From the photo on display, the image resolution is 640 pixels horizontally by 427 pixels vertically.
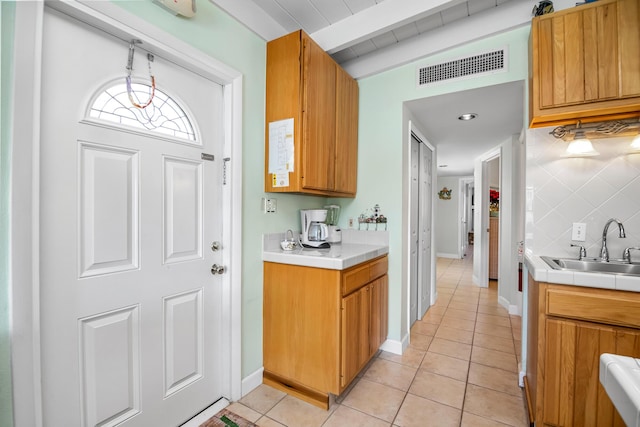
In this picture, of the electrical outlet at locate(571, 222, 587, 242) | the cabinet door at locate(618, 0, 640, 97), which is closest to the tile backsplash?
the electrical outlet at locate(571, 222, 587, 242)

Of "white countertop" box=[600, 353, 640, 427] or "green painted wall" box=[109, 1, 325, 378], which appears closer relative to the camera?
"white countertop" box=[600, 353, 640, 427]

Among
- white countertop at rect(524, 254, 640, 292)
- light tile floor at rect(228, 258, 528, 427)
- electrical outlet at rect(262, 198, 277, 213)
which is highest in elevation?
electrical outlet at rect(262, 198, 277, 213)

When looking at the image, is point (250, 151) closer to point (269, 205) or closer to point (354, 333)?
point (269, 205)

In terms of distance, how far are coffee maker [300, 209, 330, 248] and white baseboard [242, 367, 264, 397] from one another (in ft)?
3.15

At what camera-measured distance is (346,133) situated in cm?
239

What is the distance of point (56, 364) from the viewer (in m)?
1.12

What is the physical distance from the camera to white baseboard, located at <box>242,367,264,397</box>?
6.07ft

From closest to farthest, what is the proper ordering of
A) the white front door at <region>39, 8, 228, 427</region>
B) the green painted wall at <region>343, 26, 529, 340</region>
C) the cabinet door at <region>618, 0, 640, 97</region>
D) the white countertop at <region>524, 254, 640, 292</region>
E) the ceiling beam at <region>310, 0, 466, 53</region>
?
the white front door at <region>39, 8, 228, 427</region>
the white countertop at <region>524, 254, 640, 292</region>
the cabinet door at <region>618, 0, 640, 97</region>
the ceiling beam at <region>310, 0, 466, 53</region>
the green painted wall at <region>343, 26, 529, 340</region>

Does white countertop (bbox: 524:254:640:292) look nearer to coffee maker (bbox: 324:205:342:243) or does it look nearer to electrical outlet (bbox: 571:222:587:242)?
electrical outlet (bbox: 571:222:587:242)

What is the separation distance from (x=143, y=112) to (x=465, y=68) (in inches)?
87.1

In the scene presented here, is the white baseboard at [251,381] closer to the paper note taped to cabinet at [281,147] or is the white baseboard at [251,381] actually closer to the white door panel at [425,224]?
the paper note taped to cabinet at [281,147]

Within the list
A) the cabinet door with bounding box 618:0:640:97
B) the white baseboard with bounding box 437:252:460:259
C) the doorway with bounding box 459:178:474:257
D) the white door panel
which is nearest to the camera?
the cabinet door with bounding box 618:0:640:97

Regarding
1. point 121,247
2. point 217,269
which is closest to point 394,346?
point 217,269

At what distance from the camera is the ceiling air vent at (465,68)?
2012 millimetres
